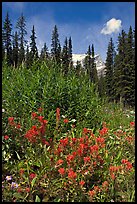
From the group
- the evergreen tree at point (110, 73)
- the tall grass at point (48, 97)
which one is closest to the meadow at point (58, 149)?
the tall grass at point (48, 97)

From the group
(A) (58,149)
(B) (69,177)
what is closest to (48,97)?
(A) (58,149)

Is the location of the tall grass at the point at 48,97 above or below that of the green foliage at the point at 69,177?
above

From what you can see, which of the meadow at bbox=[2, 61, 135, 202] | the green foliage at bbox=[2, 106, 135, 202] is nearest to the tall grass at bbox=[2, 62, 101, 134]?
the meadow at bbox=[2, 61, 135, 202]

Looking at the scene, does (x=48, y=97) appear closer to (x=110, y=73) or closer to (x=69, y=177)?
(x=69, y=177)

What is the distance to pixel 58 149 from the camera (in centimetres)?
263

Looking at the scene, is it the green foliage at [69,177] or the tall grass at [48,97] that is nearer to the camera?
the green foliage at [69,177]

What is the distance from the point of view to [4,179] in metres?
2.68

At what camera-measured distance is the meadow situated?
2.39m

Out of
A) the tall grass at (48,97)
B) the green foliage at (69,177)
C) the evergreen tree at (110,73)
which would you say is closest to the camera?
the green foliage at (69,177)

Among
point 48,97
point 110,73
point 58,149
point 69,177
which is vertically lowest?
point 69,177

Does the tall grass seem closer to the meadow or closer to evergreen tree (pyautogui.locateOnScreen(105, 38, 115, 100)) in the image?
the meadow

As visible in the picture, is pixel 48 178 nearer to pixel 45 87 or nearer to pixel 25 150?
pixel 25 150

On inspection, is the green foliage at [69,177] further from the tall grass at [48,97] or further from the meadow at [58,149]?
the tall grass at [48,97]

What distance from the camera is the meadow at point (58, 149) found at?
Result: 7.84ft
